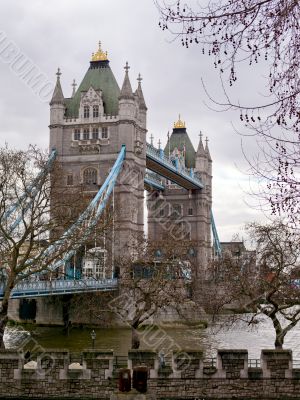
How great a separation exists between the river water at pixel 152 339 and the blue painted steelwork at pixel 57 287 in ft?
8.46

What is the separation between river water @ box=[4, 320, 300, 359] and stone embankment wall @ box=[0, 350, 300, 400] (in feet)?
45.6

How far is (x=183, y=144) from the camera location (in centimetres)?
8575

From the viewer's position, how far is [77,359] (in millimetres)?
14039

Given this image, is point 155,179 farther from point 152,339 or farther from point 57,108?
point 152,339

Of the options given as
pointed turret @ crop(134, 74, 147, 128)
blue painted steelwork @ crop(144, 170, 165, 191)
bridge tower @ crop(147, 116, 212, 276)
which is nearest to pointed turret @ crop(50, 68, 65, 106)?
pointed turret @ crop(134, 74, 147, 128)

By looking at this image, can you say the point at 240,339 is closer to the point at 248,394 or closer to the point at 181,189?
the point at 248,394

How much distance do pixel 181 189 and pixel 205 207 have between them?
4161 millimetres

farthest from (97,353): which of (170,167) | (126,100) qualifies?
(170,167)

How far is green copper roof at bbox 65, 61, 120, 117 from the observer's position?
181 ft

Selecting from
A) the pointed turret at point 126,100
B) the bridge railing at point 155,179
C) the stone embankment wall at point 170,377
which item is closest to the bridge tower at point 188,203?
the bridge railing at point 155,179

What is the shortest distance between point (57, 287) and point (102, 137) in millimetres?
22133

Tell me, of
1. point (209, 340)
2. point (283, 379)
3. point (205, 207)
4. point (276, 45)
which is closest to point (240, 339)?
point (209, 340)

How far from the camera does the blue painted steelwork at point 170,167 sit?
61162mm

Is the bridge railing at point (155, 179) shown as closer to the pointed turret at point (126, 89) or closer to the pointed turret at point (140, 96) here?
the pointed turret at point (140, 96)
